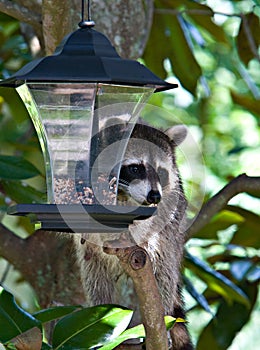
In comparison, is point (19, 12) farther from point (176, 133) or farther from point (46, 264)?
point (46, 264)

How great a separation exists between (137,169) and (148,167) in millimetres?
77

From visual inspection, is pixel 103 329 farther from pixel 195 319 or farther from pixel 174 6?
pixel 195 319

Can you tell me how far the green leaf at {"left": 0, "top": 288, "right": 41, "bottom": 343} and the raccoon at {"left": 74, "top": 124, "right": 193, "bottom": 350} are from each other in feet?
1.35

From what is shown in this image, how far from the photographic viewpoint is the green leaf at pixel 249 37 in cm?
367

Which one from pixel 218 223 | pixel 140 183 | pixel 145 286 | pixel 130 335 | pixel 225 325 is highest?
pixel 145 286

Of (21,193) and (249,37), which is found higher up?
(249,37)

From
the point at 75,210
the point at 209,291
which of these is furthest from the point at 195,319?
the point at 75,210

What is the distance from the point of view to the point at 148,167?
2.86m

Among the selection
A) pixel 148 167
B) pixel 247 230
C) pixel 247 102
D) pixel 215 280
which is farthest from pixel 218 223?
pixel 148 167

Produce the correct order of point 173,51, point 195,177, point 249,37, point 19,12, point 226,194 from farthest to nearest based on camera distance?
point 173,51, point 249,37, point 195,177, point 226,194, point 19,12

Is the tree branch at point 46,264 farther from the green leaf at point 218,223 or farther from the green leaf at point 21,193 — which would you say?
the green leaf at point 218,223

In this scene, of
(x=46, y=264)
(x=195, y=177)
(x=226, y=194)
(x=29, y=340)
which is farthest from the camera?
(x=46, y=264)

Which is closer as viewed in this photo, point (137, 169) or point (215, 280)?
point (137, 169)

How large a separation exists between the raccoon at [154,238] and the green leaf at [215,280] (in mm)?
132
